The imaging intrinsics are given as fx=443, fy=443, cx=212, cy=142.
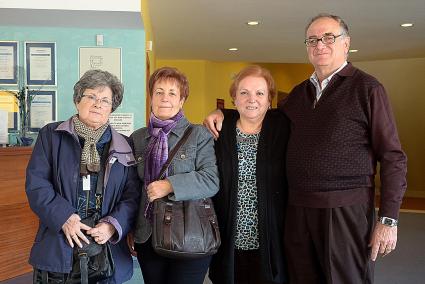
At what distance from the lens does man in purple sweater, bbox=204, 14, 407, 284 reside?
1871mm

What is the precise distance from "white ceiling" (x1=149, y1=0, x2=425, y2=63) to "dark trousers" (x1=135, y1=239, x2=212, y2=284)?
149 inches

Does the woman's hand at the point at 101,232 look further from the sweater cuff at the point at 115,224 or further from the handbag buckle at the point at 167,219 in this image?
the handbag buckle at the point at 167,219

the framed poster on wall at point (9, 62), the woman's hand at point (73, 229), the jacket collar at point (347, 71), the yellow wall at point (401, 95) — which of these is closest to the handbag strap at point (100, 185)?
the woman's hand at point (73, 229)

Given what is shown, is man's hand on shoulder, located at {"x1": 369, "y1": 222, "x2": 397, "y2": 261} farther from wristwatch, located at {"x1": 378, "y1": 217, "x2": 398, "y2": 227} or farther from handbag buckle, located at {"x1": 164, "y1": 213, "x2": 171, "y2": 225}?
handbag buckle, located at {"x1": 164, "y1": 213, "x2": 171, "y2": 225}

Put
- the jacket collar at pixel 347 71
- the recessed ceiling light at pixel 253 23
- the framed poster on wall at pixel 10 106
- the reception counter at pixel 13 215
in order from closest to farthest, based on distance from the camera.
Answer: the jacket collar at pixel 347 71 < the reception counter at pixel 13 215 < the framed poster on wall at pixel 10 106 < the recessed ceiling light at pixel 253 23

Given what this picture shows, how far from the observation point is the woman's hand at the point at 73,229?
5.83ft

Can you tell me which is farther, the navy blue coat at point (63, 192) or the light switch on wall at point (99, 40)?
the light switch on wall at point (99, 40)

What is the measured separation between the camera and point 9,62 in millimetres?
3912

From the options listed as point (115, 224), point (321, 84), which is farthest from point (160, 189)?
point (321, 84)

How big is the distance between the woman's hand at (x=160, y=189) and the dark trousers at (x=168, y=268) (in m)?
0.24

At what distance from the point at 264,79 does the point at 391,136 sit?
0.63 meters

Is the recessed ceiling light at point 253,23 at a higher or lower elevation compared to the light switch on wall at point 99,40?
higher

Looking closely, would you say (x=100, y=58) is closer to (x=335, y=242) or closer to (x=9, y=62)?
(x=9, y=62)

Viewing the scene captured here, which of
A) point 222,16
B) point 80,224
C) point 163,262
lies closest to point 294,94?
point 163,262
